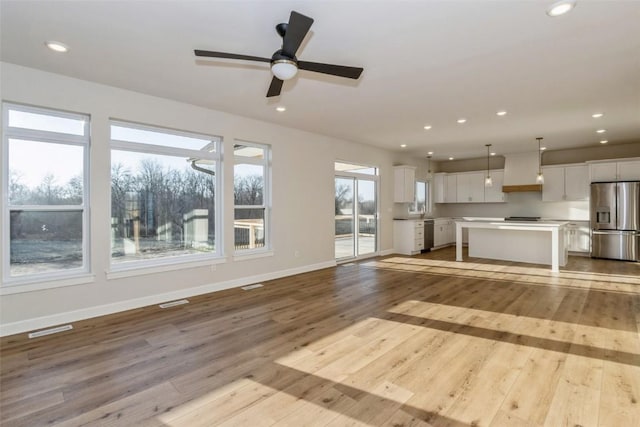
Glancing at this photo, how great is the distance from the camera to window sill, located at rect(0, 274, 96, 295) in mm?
3246

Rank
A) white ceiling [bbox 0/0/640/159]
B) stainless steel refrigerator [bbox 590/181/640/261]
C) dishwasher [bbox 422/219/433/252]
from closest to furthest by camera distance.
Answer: white ceiling [bbox 0/0/640/159] < stainless steel refrigerator [bbox 590/181/640/261] < dishwasher [bbox 422/219/433/252]

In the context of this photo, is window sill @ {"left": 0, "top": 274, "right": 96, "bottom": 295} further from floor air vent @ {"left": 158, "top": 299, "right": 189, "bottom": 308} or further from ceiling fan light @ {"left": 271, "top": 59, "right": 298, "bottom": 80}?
ceiling fan light @ {"left": 271, "top": 59, "right": 298, "bottom": 80}

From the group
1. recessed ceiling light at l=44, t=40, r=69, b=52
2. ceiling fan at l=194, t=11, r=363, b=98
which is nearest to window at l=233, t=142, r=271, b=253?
recessed ceiling light at l=44, t=40, r=69, b=52

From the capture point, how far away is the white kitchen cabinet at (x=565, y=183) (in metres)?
7.78

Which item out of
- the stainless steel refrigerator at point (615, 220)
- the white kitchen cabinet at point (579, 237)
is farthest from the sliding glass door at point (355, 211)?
the stainless steel refrigerator at point (615, 220)

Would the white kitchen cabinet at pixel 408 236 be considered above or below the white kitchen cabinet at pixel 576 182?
below

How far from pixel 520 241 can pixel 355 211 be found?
3.67 meters

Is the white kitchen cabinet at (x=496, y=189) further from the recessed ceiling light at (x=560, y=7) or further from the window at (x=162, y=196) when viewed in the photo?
the window at (x=162, y=196)

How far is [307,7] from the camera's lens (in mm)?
2346

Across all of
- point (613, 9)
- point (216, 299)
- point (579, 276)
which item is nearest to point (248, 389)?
point (216, 299)

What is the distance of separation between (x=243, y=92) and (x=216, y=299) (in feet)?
9.13

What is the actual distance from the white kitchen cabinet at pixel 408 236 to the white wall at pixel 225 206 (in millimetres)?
2223

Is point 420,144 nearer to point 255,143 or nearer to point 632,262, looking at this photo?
point 255,143

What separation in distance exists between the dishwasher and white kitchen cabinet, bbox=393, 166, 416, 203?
0.84 meters
